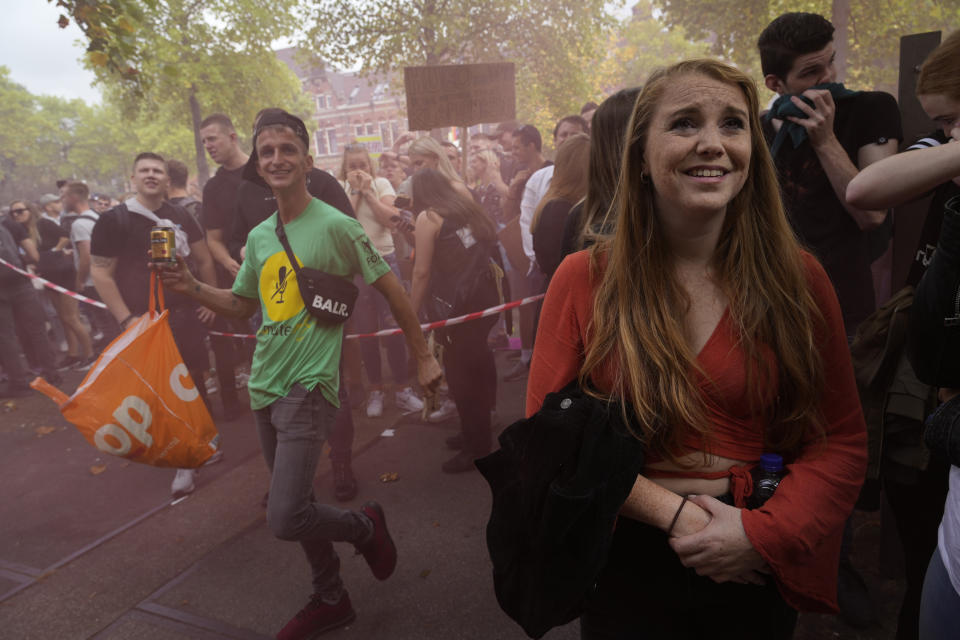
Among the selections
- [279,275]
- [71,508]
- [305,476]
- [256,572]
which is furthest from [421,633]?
[71,508]

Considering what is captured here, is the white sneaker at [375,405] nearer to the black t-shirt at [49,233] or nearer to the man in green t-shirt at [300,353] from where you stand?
the man in green t-shirt at [300,353]

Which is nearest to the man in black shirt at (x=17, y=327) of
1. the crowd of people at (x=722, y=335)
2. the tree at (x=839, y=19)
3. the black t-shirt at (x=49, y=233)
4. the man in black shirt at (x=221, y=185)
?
the black t-shirt at (x=49, y=233)

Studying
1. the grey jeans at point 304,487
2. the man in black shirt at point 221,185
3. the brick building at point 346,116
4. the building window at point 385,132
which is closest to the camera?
the grey jeans at point 304,487

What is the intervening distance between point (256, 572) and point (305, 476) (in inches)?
44.2

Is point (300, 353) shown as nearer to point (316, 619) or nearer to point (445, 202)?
point (316, 619)

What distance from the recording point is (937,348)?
116 centimetres

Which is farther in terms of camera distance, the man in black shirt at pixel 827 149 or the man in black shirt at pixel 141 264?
the man in black shirt at pixel 141 264

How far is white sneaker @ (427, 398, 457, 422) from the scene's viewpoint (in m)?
5.36

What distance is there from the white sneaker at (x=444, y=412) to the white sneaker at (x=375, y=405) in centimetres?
58

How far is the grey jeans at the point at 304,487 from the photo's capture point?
2527 millimetres

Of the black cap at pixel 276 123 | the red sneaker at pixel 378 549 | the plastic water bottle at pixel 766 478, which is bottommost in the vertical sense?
the red sneaker at pixel 378 549

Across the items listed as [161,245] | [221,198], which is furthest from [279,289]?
[221,198]

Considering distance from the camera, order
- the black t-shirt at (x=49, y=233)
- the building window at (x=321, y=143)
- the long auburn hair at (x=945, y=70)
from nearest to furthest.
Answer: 1. the long auburn hair at (x=945, y=70)
2. the black t-shirt at (x=49, y=233)
3. the building window at (x=321, y=143)

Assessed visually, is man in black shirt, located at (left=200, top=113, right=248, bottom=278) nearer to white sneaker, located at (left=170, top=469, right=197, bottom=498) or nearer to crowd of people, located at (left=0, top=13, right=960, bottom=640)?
white sneaker, located at (left=170, top=469, right=197, bottom=498)
